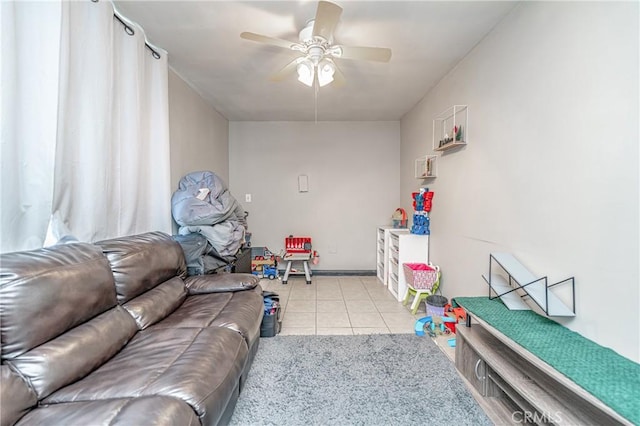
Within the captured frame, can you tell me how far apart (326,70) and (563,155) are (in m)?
1.64

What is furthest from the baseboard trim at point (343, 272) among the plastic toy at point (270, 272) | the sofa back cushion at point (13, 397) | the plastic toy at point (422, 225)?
the sofa back cushion at point (13, 397)

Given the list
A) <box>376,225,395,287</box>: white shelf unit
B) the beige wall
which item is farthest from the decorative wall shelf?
the beige wall

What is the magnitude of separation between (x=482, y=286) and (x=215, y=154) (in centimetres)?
348

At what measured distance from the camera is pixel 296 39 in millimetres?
2145

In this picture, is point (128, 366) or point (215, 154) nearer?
point (128, 366)

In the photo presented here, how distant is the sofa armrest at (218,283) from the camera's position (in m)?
2.15

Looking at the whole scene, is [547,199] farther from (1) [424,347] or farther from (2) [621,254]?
(1) [424,347]

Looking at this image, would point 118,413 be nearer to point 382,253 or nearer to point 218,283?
point 218,283

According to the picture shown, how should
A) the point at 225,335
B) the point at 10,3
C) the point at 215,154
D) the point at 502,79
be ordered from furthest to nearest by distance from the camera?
the point at 215,154
the point at 502,79
the point at 225,335
the point at 10,3

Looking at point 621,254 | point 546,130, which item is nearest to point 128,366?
point 621,254

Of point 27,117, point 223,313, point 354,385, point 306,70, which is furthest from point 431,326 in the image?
point 27,117

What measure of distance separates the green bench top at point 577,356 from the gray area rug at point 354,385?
1.64 ft

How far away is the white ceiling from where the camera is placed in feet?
5.86

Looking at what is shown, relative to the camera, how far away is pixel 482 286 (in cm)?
218
